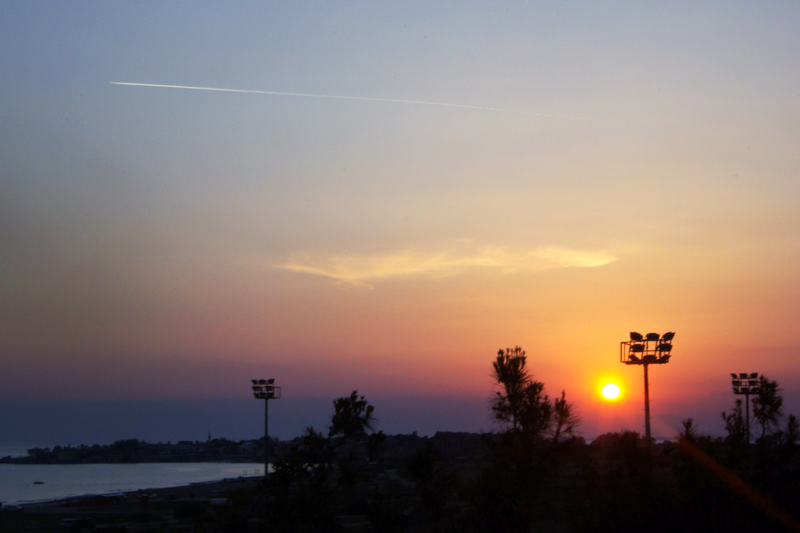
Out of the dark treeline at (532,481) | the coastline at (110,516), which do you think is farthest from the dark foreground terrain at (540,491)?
the coastline at (110,516)

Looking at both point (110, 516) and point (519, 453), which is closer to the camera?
point (519, 453)

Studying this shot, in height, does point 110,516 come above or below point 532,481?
below

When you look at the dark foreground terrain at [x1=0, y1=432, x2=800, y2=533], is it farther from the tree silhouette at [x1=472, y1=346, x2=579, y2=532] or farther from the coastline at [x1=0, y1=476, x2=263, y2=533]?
the coastline at [x1=0, y1=476, x2=263, y2=533]

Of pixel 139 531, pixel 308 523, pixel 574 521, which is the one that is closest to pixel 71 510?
pixel 139 531

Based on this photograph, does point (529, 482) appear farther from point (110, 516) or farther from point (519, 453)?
point (110, 516)

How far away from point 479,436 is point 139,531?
1329 inches

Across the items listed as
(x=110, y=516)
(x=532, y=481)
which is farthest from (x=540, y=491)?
(x=110, y=516)

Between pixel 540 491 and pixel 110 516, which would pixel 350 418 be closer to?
pixel 540 491

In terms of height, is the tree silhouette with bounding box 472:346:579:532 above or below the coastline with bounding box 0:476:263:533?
above

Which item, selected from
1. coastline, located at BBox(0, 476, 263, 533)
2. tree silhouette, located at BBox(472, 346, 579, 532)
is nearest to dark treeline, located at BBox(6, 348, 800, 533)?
tree silhouette, located at BBox(472, 346, 579, 532)

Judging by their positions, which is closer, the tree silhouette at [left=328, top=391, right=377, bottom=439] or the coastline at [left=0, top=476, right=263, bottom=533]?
the tree silhouette at [left=328, top=391, right=377, bottom=439]

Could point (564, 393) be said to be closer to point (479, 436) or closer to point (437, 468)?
point (479, 436)

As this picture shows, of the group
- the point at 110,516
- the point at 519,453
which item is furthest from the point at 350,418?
the point at 110,516

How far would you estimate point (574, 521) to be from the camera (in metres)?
12.1
